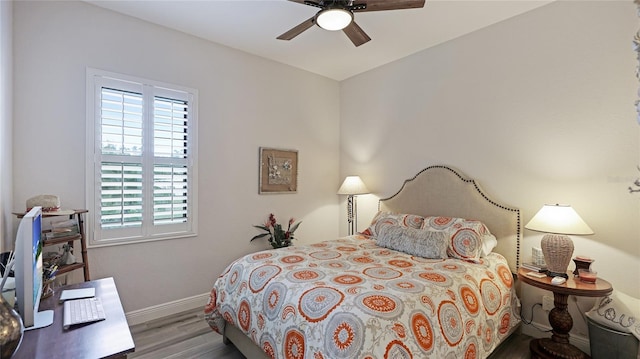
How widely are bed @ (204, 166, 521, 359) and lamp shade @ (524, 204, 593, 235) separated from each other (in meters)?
0.42

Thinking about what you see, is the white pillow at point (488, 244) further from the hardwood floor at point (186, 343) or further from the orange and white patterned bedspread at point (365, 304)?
the hardwood floor at point (186, 343)

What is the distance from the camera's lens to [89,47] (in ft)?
8.42

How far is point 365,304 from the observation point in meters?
1.54

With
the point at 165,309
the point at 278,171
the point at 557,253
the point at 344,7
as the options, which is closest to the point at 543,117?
the point at 557,253

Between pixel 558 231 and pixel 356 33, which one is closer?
pixel 558 231

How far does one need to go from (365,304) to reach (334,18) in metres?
1.82

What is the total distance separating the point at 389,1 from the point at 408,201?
2187 millimetres

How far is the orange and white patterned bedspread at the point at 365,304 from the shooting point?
1.45 metres

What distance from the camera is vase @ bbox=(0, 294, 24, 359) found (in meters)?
0.92

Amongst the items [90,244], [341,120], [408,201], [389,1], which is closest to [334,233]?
[408,201]

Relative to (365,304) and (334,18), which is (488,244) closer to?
(365,304)

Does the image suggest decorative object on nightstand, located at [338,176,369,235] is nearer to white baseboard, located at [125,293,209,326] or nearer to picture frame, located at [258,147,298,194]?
picture frame, located at [258,147,298,194]

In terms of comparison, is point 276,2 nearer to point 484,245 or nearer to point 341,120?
point 341,120

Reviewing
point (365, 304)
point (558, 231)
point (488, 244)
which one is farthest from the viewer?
point (488, 244)
